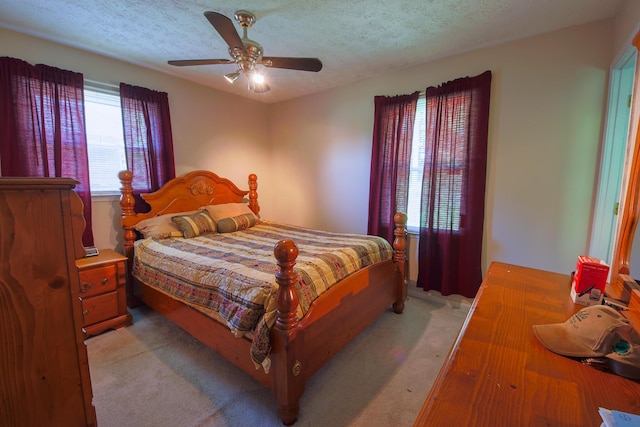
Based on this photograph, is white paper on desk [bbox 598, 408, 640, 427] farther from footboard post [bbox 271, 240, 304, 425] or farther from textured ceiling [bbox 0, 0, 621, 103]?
textured ceiling [bbox 0, 0, 621, 103]

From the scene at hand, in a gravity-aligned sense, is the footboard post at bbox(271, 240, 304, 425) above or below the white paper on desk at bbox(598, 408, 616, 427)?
below

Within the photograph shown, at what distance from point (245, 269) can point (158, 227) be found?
1.49 m

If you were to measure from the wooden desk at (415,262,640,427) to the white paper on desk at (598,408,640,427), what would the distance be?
0.03 metres

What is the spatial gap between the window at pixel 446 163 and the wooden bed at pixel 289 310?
0.57 meters

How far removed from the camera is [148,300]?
8.04 feet

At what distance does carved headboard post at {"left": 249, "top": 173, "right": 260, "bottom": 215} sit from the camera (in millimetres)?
3805

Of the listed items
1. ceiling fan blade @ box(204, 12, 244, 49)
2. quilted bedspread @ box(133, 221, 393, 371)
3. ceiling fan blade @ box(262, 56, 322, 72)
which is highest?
ceiling fan blade @ box(204, 12, 244, 49)

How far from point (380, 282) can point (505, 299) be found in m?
1.28

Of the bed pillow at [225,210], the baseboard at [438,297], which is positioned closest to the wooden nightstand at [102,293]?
the bed pillow at [225,210]

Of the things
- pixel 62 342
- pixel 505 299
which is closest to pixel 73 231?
pixel 62 342

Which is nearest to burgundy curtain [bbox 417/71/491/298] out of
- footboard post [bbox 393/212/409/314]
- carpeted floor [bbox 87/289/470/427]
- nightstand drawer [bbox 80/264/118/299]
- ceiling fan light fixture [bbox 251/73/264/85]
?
footboard post [bbox 393/212/409/314]

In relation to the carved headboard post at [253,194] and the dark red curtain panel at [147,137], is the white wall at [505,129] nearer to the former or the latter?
the dark red curtain panel at [147,137]

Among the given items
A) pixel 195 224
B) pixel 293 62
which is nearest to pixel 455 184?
pixel 293 62

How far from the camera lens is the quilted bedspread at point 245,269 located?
148cm
